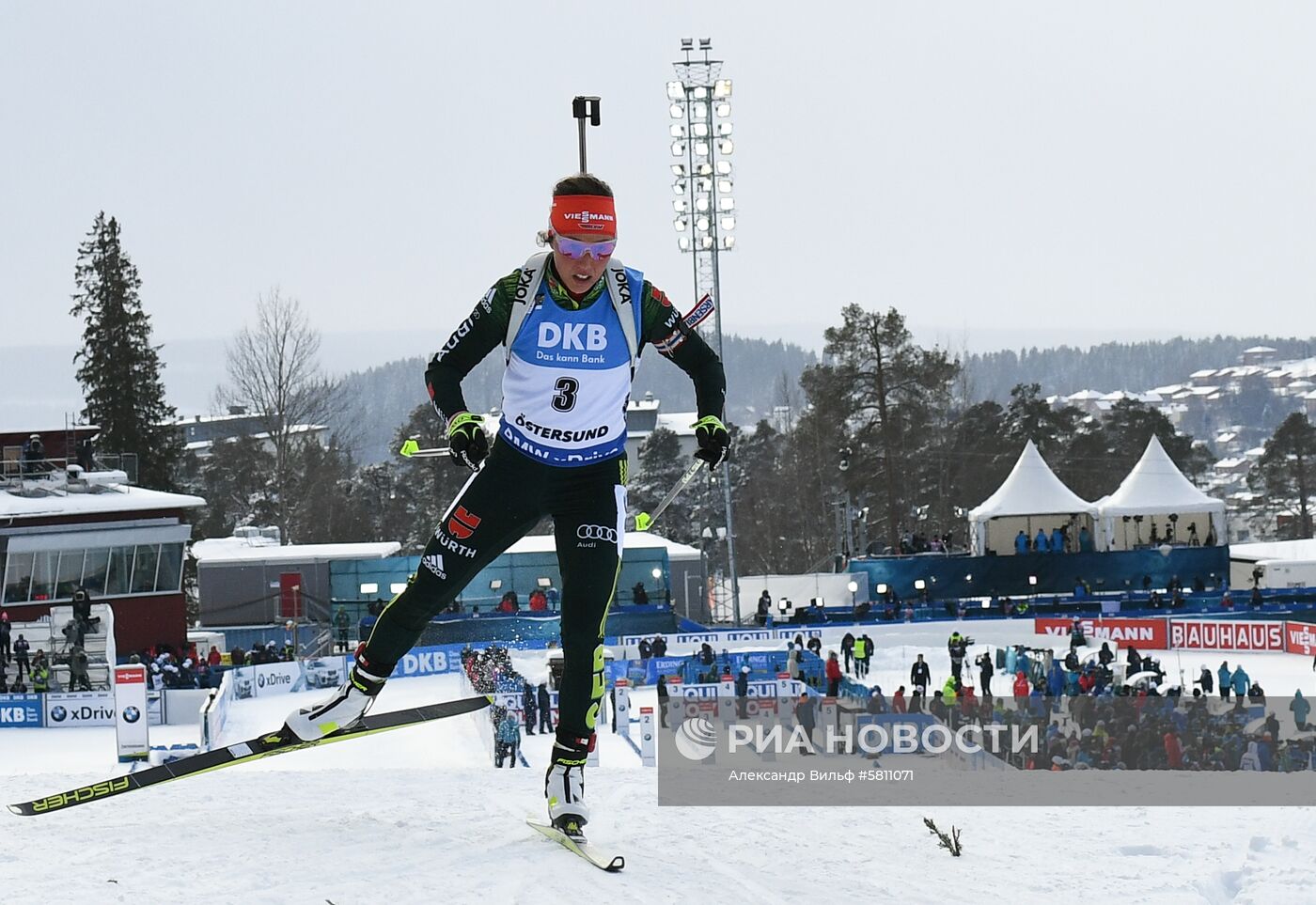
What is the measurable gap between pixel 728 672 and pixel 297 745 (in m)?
16.9

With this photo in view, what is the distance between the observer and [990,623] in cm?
3184

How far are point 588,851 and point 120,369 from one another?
4511cm

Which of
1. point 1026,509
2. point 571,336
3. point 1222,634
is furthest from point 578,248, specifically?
point 1026,509

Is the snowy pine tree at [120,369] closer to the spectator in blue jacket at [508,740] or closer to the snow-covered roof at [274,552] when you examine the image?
the snow-covered roof at [274,552]

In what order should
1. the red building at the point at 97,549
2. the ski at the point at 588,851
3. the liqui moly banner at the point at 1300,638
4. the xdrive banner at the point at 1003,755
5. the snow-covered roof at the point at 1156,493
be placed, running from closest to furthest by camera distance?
1. the ski at the point at 588,851
2. the xdrive banner at the point at 1003,755
3. the liqui moly banner at the point at 1300,638
4. the red building at the point at 97,549
5. the snow-covered roof at the point at 1156,493

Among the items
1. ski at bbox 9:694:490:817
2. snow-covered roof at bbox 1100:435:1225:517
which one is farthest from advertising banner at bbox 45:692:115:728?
snow-covered roof at bbox 1100:435:1225:517

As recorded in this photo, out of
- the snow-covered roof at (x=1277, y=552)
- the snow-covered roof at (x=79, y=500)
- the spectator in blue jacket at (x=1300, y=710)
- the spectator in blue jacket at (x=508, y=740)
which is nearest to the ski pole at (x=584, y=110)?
the spectator in blue jacket at (x=1300, y=710)

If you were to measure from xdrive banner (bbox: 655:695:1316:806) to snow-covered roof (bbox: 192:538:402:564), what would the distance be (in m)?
27.6

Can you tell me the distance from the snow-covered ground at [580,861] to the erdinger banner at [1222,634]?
23.5 meters

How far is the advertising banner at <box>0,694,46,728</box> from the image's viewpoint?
77.3ft

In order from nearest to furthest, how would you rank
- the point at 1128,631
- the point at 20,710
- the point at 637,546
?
the point at 20,710 < the point at 1128,631 < the point at 637,546

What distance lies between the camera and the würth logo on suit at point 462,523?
5.95m

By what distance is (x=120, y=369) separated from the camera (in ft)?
155

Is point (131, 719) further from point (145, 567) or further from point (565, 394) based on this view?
point (145, 567)
